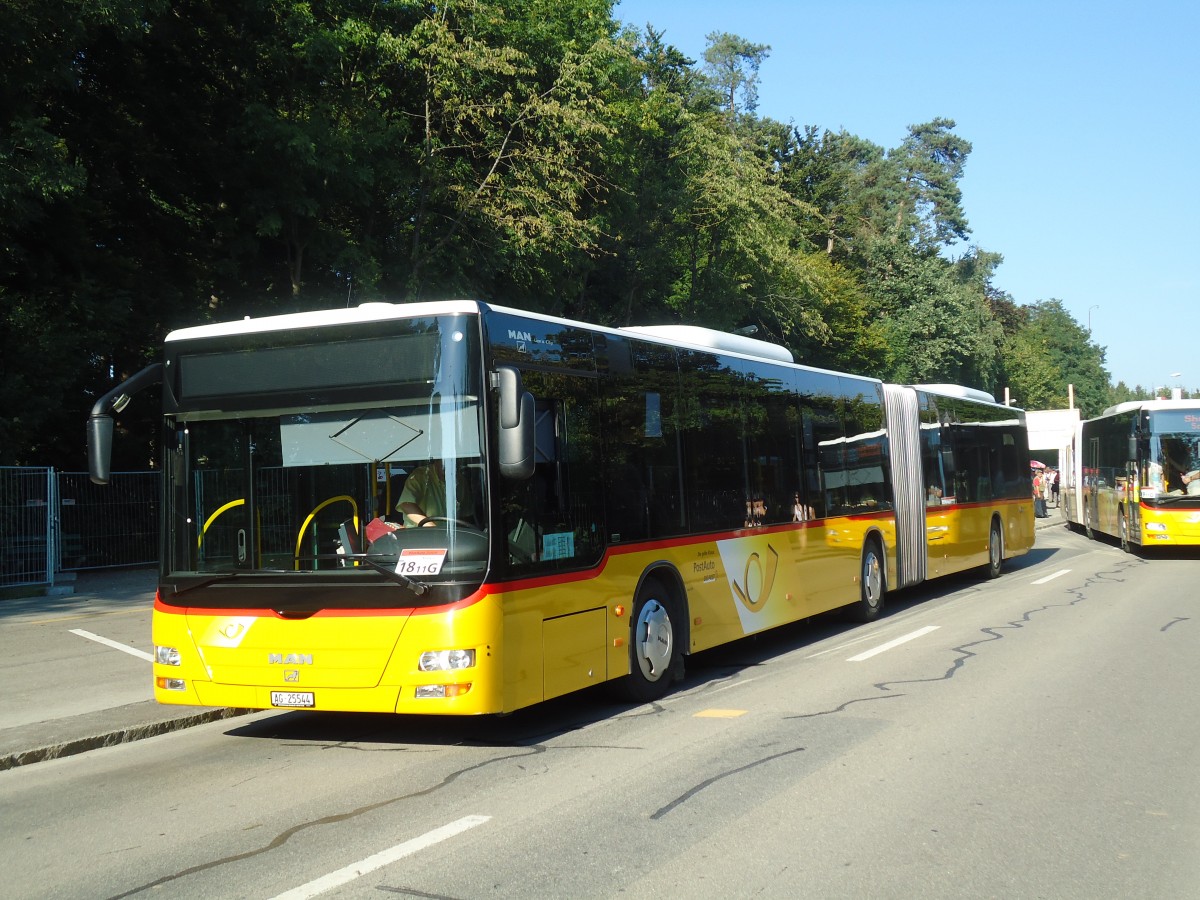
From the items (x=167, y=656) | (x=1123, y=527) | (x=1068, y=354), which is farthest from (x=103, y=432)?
(x=1068, y=354)

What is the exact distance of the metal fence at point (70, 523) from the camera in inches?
765

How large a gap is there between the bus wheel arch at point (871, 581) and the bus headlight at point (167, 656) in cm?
933

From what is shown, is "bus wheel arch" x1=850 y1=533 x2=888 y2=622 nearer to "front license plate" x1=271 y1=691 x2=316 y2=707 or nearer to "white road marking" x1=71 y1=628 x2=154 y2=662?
"white road marking" x1=71 y1=628 x2=154 y2=662

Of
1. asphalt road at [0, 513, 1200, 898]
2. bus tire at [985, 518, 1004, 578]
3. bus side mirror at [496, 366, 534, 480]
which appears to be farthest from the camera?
bus tire at [985, 518, 1004, 578]

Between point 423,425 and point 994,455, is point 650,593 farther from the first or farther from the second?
point 994,455

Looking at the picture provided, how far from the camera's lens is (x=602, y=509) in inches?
351

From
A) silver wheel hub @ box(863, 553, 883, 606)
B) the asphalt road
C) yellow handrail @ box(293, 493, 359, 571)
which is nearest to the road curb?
the asphalt road

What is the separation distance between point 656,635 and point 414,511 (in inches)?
117

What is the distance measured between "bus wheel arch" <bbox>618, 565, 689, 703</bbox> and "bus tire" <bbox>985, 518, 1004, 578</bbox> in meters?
12.9

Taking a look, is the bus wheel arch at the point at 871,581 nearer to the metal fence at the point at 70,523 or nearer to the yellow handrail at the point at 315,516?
the yellow handrail at the point at 315,516

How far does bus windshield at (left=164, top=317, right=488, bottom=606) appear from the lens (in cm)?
746

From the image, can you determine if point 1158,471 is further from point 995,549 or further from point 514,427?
point 514,427

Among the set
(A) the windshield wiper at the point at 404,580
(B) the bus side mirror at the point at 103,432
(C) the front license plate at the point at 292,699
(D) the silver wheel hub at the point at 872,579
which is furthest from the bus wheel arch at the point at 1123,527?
(B) the bus side mirror at the point at 103,432

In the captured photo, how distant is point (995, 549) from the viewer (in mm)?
21641
